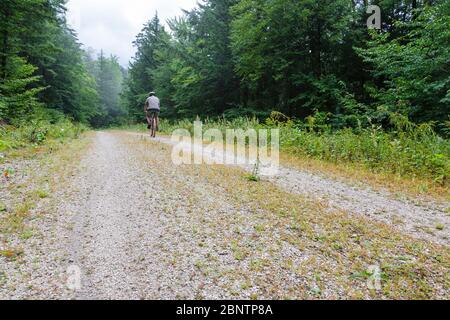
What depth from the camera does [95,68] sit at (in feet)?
212

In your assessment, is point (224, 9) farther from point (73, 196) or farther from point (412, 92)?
point (73, 196)

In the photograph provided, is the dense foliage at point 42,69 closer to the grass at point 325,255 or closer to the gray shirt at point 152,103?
the gray shirt at point 152,103

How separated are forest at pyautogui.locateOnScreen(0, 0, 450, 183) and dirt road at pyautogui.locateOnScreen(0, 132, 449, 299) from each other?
11.3ft

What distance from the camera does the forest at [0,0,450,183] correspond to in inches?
333

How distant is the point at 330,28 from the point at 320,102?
400 cm

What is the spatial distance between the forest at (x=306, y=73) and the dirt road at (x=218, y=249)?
3454 mm

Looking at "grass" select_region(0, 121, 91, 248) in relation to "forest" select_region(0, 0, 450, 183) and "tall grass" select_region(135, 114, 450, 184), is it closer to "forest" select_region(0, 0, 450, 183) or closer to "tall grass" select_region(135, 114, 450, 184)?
"forest" select_region(0, 0, 450, 183)

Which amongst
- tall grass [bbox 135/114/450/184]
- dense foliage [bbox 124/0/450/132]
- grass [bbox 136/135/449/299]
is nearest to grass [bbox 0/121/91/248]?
grass [bbox 136/135/449/299]

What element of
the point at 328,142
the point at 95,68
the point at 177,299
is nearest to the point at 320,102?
the point at 328,142

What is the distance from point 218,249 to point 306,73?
52.7 ft

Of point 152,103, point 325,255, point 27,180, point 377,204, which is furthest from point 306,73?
point 325,255

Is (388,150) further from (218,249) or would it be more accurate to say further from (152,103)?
(152,103)

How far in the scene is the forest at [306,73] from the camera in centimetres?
847

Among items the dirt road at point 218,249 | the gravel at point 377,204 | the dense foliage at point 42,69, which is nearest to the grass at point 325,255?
the dirt road at point 218,249
